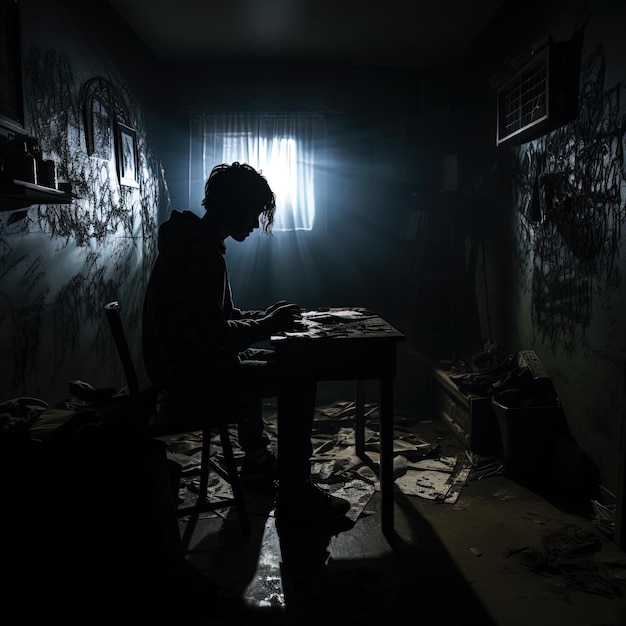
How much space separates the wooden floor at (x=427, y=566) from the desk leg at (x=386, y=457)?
0.24 ft

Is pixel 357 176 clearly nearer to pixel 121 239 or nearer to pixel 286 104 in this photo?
pixel 286 104

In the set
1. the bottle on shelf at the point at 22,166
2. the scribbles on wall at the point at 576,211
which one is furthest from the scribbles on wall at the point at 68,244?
the scribbles on wall at the point at 576,211

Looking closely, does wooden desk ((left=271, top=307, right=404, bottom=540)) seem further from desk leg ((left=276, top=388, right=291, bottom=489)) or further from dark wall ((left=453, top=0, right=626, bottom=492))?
dark wall ((left=453, top=0, right=626, bottom=492))

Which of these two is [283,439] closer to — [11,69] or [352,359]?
[352,359]

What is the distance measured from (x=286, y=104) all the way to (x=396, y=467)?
3.48 meters

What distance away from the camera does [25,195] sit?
7.16ft

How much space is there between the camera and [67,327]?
3051mm

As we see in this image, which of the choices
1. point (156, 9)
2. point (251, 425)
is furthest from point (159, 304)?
point (156, 9)

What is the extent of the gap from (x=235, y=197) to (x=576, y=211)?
1.72 meters

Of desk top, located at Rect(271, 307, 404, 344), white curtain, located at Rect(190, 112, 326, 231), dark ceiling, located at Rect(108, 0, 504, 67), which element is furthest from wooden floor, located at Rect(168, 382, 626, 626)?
dark ceiling, located at Rect(108, 0, 504, 67)

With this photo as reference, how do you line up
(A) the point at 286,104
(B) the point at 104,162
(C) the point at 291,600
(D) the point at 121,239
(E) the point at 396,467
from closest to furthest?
(C) the point at 291,600
(E) the point at 396,467
(B) the point at 104,162
(D) the point at 121,239
(A) the point at 286,104

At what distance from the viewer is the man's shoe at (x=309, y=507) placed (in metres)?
2.49

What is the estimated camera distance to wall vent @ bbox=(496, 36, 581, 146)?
282cm

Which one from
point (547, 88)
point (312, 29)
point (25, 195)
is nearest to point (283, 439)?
point (25, 195)
